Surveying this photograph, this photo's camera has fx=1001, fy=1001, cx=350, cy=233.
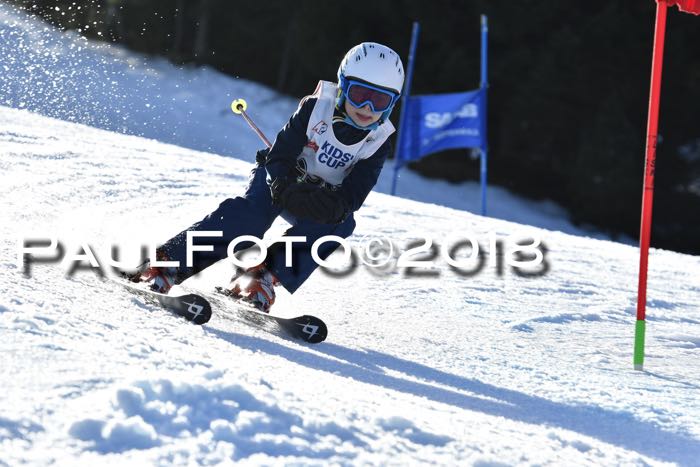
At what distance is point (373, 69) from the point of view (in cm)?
407

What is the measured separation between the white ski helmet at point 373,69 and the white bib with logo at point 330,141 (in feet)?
0.20

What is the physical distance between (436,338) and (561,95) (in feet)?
54.7

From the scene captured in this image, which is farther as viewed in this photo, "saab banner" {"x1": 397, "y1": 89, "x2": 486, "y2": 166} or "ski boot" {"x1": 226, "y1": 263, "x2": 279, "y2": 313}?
"saab banner" {"x1": 397, "y1": 89, "x2": 486, "y2": 166}

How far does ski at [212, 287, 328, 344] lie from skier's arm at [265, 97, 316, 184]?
1.79 feet

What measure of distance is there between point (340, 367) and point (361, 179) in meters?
0.98

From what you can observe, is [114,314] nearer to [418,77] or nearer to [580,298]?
[580,298]

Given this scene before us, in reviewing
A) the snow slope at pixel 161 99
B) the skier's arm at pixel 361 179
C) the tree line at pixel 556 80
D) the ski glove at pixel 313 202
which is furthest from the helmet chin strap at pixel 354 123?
the tree line at pixel 556 80

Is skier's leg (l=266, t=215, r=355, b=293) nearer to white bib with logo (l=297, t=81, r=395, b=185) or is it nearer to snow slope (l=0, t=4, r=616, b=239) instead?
white bib with logo (l=297, t=81, r=395, b=185)

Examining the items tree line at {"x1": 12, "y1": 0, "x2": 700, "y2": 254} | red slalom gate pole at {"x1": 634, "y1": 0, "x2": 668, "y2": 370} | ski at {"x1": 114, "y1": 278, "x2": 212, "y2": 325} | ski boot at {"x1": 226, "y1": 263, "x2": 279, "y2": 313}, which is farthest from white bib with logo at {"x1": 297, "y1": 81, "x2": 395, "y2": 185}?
tree line at {"x1": 12, "y1": 0, "x2": 700, "y2": 254}

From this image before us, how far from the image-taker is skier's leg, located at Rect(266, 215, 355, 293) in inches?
167

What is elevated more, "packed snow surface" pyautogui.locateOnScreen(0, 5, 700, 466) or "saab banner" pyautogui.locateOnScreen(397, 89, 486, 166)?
"saab banner" pyautogui.locateOnScreen(397, 89, 486, 166)

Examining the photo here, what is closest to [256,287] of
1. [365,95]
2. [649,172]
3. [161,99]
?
[365,95]

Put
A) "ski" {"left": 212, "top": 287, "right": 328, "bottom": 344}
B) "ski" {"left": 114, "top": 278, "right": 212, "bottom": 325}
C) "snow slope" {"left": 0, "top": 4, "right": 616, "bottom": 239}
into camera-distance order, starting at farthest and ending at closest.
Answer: "snow slope" {"left": 0, "top": 4, "right": 616, "bottom": 239}, "ski" {"left": 212, "top": 287, "right": 328, "bottom": 344}, "ski" {"left": 114, "top": 278, "right": 212, "bottom": 325}

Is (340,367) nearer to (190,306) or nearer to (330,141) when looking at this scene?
(190,306)
